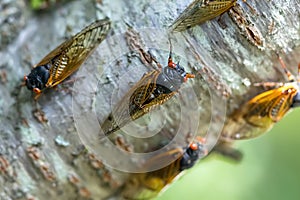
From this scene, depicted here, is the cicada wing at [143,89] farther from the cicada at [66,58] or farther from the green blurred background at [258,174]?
the green blurred background at [258,174]

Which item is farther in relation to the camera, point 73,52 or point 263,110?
point 263,110

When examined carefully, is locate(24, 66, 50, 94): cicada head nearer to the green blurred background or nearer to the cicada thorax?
the cicada thorax

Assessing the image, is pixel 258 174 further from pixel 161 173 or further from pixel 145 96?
pixel 145 96

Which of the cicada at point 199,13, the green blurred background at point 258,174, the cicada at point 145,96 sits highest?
the cicada at point 199,13

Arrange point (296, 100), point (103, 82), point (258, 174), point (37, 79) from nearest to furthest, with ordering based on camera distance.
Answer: point (103, 82)
point (37, 79)
point (296, 100)
point (258, 174)

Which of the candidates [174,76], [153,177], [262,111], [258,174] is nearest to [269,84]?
[262,111]

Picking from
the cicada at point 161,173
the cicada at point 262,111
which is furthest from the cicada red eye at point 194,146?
the cicada at point 262,111
